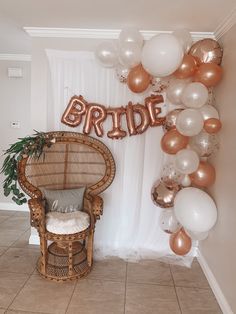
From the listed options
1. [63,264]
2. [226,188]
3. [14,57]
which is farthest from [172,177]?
[14,57]

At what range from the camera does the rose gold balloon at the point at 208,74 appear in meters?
2.16

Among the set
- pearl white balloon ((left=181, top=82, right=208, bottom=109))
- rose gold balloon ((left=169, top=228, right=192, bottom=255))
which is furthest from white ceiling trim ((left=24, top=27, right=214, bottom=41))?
rose gold balloon ((left=169, top=228, right=192, bottom=255))

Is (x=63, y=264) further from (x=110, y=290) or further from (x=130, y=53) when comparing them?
(x=130, y=53)

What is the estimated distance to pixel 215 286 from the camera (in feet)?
7.29

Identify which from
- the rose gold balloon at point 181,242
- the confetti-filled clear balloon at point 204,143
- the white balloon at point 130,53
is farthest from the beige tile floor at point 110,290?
the white balloon at point 130,53

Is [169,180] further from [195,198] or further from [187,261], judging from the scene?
[187,261]

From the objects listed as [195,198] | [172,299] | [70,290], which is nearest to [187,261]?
[172,299]

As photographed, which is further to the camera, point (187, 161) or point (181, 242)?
point (181, 242)

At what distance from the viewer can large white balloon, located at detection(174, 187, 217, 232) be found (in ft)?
6.75

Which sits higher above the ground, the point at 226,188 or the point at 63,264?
the point at 226,188

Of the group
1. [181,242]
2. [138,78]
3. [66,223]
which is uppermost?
[138,78]

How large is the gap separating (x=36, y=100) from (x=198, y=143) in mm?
1700

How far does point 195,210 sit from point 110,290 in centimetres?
98

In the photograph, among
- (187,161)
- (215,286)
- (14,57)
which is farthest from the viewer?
(14,57)
